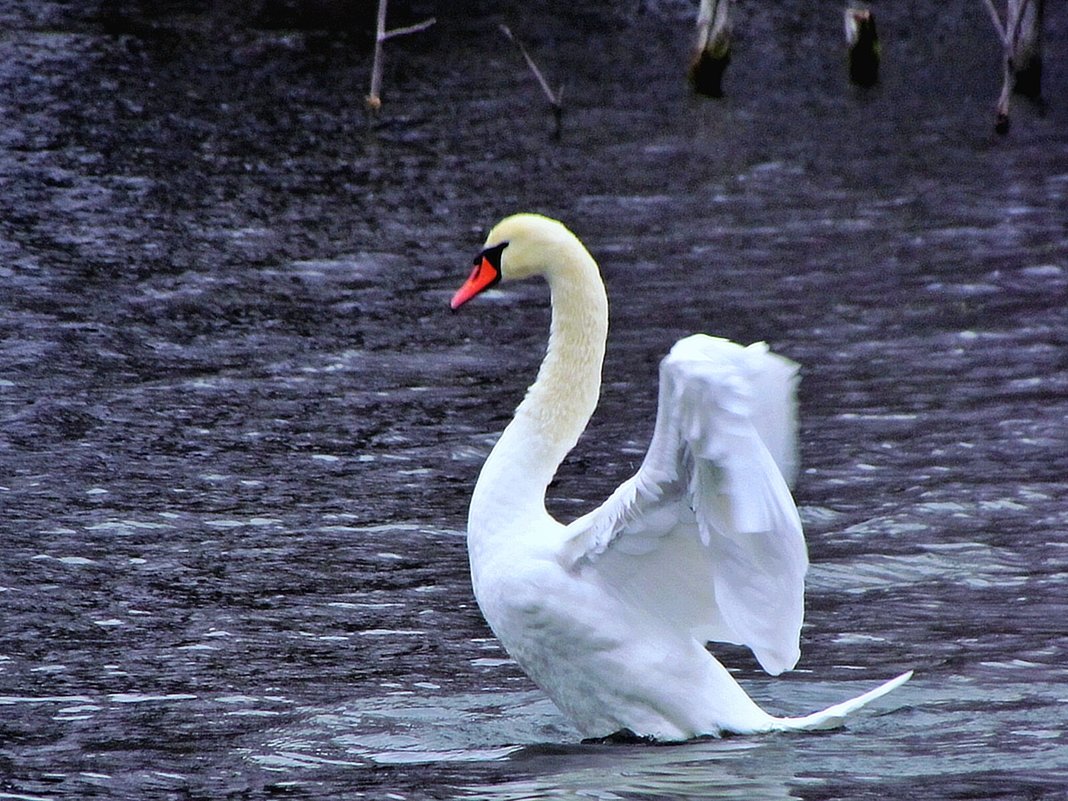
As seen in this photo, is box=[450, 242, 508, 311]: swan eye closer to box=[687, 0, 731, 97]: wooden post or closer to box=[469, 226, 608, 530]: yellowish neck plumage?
box=[469, 226, 608, 530]: yellowish neck plumage

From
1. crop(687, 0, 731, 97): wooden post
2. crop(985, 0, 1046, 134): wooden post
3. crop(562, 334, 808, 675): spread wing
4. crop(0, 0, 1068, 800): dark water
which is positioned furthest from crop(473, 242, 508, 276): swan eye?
crop(687, 0, 731, 97): wooden post

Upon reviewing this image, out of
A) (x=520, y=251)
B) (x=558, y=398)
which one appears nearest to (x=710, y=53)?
(x=520, y=251)

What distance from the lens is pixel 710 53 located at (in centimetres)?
2227

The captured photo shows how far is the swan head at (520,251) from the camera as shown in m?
6.90

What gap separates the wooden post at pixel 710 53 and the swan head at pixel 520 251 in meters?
15.6

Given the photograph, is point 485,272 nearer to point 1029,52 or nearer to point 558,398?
point 558,398

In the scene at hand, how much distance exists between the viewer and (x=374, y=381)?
464 inches

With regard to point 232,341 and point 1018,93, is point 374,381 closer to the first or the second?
point 232,341

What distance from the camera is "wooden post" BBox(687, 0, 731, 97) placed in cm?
2228

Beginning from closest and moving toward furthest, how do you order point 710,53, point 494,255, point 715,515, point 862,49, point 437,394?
point 715,515, point 494,255, point 437,394, point 710,53, point 862,49

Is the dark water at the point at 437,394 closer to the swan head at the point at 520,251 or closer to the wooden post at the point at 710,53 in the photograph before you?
the wooden post at the point at 710,53

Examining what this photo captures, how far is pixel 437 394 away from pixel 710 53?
1174 centimetres

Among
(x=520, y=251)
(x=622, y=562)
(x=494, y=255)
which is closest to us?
(x=622, y=562)

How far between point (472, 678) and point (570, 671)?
3.30ft
